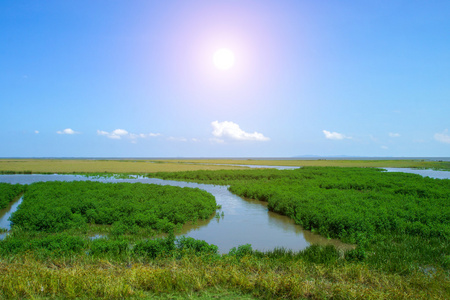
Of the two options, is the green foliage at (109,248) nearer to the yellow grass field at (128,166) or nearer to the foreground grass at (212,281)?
the foreground grass at (212,281)

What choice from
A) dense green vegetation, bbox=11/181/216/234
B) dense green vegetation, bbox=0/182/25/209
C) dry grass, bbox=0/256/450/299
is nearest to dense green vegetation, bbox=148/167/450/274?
dry grass, bbox=0/256/450/299

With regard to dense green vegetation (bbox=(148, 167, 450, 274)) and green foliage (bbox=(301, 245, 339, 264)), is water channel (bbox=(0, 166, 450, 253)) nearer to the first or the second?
dense green vegetation (bbox=(148, 167, 450, 274))

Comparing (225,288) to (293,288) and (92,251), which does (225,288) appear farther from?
(92,251)

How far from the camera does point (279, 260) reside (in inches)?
336

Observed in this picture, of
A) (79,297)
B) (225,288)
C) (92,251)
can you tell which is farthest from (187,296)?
(92,251)

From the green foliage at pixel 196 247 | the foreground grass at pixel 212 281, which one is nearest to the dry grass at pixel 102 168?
the green foliage at pixel 196 247

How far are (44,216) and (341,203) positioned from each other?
16.6 metres

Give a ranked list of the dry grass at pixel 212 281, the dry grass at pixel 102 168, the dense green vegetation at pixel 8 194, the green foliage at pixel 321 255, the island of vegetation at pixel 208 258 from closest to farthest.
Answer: the dry grass at pixel 212 281, the island of vegetation at pixel 208 258, the green foliage at pixel 321 255, the dense green vegetation at pixel 8 194, the dry grass at pixel 102 168

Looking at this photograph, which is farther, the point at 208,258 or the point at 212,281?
the point at 208,258

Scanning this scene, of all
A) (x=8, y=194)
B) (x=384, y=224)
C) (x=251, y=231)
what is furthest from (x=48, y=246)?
(x=8, y=194)

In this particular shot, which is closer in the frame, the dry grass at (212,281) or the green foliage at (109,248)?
the dry grass at (212,281)

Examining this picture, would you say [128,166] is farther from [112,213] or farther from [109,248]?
[109,248]

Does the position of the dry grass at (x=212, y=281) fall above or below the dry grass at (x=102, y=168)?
below

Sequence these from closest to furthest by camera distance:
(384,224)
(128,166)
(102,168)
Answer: (384,224) → (102,168) → (128,166)
